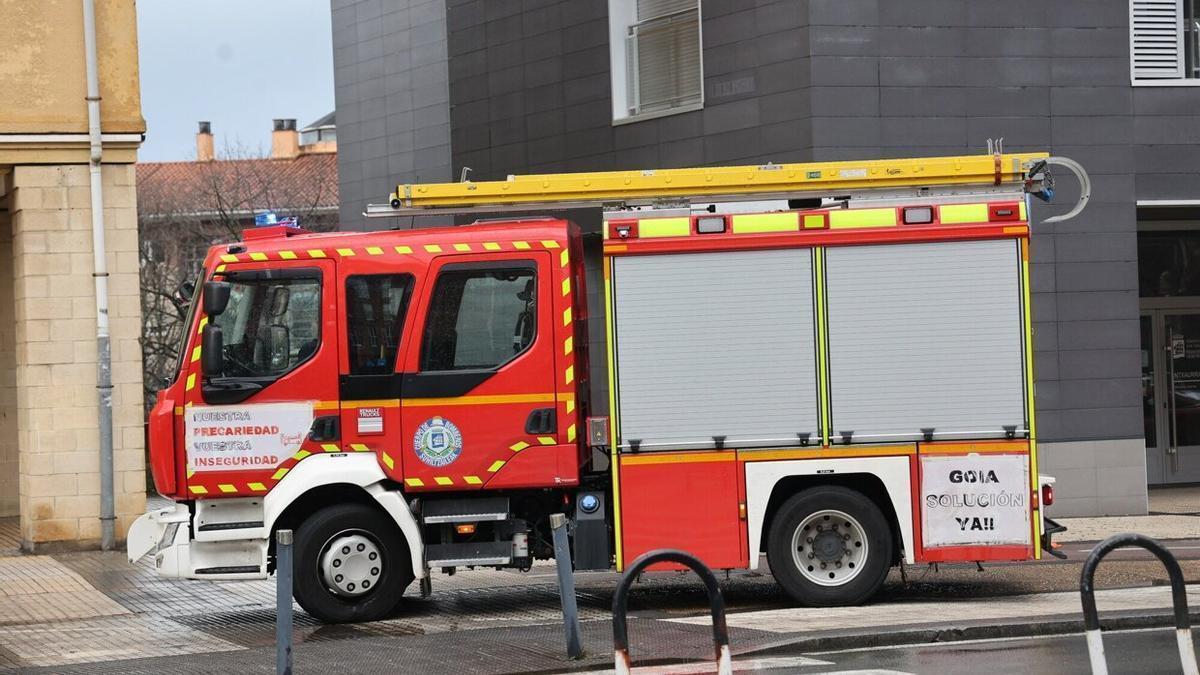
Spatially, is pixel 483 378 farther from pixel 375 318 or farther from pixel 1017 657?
pixel 1017 657

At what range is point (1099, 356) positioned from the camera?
17.9 metres

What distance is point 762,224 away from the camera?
38.2ft

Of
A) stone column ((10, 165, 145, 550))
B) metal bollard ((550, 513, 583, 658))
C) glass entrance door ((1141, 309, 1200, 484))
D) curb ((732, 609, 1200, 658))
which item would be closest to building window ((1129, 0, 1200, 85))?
glass entrance door ((1141, 309, 1200, 484))

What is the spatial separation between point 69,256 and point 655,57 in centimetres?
725

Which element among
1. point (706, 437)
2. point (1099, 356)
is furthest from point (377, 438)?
point (1099, 356)

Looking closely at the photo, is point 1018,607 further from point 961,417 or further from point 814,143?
point 814,143

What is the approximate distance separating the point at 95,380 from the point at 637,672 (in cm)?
1002

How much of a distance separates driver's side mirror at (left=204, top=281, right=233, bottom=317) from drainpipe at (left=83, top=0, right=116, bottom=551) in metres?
6.39

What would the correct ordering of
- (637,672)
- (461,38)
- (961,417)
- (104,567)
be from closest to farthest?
(637,672)
(961,417)
(104,567)
(461,38)

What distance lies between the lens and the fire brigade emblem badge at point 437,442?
38.1ft

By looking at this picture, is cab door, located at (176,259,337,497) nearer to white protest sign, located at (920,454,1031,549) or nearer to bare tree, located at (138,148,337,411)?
white protest sign, located at (920,454,1031,549)

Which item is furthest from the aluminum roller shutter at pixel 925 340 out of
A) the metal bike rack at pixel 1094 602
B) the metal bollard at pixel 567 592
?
the metal bike rack at pixel 1094 602

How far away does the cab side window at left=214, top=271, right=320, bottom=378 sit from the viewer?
11.7 metres

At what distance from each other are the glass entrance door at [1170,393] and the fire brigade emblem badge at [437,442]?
1314 centimetres
